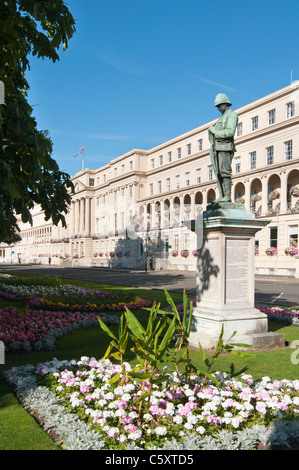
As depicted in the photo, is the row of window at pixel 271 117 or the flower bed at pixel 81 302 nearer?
the flower bed at pixel 81 302

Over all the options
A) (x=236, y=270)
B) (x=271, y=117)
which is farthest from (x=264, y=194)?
(x=236, y=270)

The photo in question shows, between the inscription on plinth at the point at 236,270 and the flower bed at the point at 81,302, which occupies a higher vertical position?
the inscription on plinth at the point at 236,270

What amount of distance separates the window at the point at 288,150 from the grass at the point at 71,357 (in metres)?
33.1

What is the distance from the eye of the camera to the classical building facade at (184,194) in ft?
132

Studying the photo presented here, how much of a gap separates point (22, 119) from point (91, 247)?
3476 inches

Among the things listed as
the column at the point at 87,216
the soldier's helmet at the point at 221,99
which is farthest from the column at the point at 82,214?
the soldier's helmet at the point at 221,99

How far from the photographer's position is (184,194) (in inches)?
2270

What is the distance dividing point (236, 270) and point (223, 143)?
283 cm

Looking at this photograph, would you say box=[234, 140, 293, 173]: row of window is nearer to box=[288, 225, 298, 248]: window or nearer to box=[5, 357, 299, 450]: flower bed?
box=[288, 225, 298, 248]: window

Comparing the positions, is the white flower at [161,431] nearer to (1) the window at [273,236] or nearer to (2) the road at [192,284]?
(2) the road at [192,284]

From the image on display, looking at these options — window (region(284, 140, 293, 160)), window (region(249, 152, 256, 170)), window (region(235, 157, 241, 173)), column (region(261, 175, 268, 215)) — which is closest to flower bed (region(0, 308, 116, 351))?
column (region(261, 175, 268, 215))

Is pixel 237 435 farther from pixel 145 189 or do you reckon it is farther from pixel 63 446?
pixel 145 189
